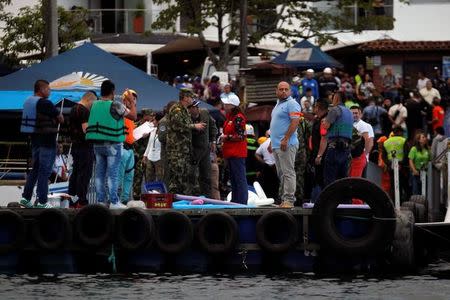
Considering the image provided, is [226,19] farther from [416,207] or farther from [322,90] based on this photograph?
[416,207]

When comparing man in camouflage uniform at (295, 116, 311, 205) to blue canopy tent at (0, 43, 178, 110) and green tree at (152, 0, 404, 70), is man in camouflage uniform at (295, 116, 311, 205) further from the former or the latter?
green tree at (152, 0, 404, 70)

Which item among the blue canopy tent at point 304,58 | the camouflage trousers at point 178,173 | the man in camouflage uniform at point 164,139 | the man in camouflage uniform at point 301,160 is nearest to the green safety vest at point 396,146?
the man in camouflage uniform at point 301,160

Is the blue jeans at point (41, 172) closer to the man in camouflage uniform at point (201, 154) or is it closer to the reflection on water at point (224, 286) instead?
the reflection on water at point (224, 286)

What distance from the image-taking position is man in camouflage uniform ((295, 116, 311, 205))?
85.5 feet

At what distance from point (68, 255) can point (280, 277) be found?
2684mm

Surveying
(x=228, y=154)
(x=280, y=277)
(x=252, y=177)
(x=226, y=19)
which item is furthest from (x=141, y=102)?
(x=226, y=19)

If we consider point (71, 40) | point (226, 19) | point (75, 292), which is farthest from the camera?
point (226, 19)

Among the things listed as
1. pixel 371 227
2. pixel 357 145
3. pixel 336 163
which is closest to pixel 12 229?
pixel 371 227

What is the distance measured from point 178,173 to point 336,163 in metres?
2.49

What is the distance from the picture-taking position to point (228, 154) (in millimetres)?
24047

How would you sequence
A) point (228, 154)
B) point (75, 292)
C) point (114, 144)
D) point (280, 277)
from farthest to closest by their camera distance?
point (228, 154) → point (114, 144) → point (280, 277) → point (75, 292)

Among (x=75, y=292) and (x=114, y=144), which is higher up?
(x=114, y=144)

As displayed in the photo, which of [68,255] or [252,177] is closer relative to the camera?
[68,255]

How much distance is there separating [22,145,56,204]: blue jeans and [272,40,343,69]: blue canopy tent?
18.7m
